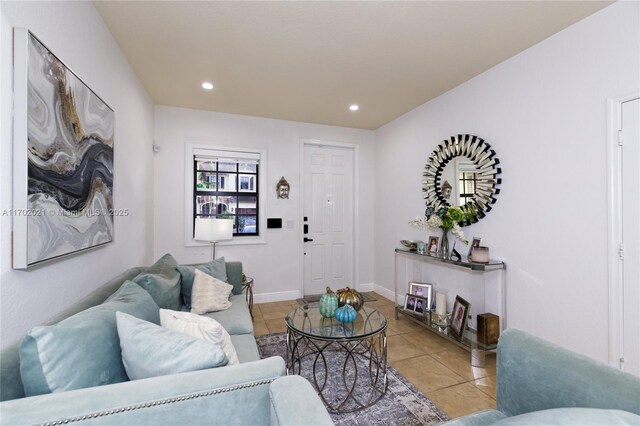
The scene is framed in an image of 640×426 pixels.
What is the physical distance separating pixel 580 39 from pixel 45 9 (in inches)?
125

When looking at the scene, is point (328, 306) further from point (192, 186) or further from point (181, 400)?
point (192, 186)

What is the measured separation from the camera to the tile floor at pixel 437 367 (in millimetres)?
1987

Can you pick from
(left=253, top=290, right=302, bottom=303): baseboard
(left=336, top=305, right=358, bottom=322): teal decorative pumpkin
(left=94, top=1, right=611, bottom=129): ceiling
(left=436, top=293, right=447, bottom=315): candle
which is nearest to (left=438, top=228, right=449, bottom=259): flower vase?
(left=436, top=293, right=447, bottom=315): candle

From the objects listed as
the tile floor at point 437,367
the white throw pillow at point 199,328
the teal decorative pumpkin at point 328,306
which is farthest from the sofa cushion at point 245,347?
the tile floor at point 437,367

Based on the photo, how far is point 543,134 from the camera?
231 centimetres

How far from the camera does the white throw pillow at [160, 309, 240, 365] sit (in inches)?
52.8

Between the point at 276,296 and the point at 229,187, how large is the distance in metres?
1.65

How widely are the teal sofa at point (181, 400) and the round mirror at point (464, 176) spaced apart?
98.8 inches

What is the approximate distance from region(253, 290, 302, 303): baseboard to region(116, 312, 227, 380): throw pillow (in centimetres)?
304

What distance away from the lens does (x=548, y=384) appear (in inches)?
44.5

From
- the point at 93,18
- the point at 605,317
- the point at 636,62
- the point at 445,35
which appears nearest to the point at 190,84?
the point at 93,18

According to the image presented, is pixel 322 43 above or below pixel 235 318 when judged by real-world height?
above

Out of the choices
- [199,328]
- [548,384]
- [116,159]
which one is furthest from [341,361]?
[116,159]

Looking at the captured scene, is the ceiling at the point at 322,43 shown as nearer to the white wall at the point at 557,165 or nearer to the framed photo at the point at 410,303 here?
the white wall at the point at 557,165
